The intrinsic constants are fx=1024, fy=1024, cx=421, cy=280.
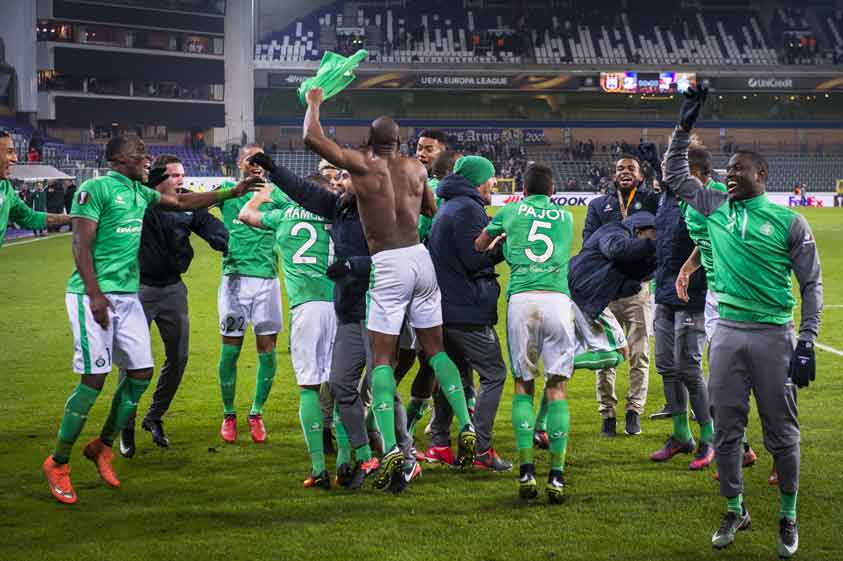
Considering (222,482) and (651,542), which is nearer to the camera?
(651,542)

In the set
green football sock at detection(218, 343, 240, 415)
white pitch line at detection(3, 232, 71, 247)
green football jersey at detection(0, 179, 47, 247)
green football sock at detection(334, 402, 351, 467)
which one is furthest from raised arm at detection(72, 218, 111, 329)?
Result: white pitch line at detection(3, 232, 71, 247)

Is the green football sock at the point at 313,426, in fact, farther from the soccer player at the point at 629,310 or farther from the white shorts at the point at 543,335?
the soccer player at the point at 629,310

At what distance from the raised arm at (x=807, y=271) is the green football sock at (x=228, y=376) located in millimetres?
4857

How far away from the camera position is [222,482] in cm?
740

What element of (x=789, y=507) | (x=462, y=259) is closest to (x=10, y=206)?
(x=462, y=259)

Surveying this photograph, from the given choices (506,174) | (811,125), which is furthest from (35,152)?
(811,125)

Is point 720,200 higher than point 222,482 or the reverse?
higher

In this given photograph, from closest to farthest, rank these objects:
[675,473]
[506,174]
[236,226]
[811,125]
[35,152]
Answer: [675,473], [236,226], [35,152], [506,174], [811,125]

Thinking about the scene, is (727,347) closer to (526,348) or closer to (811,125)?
(526,348)

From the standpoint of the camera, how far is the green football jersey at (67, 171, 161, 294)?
22.8 ft

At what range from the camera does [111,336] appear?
23.0 ft

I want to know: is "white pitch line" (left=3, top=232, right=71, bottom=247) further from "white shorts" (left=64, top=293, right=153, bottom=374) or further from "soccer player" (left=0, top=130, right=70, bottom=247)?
"white shorts" (left=64, top=293, right=153, bottom=374)

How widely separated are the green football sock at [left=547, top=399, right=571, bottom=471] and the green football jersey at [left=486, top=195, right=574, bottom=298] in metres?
0.80

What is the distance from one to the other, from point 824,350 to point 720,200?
758 centimetres
